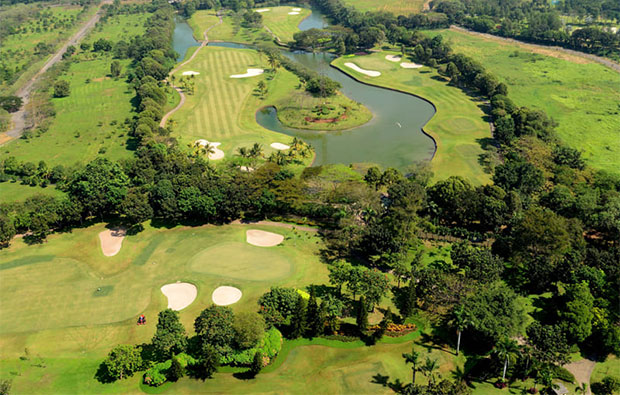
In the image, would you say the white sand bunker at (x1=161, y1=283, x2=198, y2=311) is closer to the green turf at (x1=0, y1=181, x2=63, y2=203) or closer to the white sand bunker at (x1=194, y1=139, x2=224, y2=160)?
the white sand bunker at (x1=194, y1=139, x2=224, y2=160)

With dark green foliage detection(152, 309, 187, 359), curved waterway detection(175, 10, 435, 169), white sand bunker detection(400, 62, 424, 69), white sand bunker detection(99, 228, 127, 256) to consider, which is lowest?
white sand bunker detection(99, 228, 127, 256)

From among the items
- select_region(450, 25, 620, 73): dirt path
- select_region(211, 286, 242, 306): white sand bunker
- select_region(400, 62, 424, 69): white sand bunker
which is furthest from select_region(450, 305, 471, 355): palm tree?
select_region(450, 25, 620, 73): dirt path

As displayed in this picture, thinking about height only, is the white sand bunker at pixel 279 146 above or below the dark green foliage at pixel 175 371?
above

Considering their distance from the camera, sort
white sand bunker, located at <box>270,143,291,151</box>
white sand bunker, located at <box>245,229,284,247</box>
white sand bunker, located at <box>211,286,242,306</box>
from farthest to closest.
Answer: white sand bunker, located at <box>270,143,291,151</box>
white sand bunker, located at <box>245,229,284,247</box>
white sand bunker, located at <box>211,286,242,306</box>

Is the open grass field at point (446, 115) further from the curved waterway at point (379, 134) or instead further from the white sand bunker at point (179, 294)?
the white sand bunker at point (179, 294)

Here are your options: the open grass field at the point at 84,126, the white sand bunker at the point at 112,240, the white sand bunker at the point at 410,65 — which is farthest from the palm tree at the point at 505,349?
the white sand bunker at the point at 410,65

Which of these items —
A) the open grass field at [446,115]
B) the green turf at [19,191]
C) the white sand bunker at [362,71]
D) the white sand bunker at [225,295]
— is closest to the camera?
the white sand bunker at [225,295]
